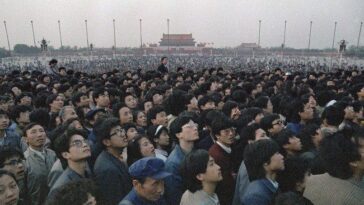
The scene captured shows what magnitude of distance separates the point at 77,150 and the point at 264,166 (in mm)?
1935

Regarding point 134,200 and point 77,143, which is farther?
point 77,143

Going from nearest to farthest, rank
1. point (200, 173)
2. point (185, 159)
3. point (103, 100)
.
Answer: point (200, 173), point (185, 159), point (103, 100)

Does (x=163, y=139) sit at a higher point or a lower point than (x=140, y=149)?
lower

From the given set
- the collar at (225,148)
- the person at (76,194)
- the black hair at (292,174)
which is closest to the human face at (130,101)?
the collar at (225,148)

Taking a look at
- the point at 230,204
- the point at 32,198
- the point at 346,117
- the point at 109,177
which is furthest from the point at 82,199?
the point at 346,117

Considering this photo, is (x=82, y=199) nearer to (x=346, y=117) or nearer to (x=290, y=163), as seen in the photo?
(x=290, y=163)

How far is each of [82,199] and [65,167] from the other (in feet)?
4.77

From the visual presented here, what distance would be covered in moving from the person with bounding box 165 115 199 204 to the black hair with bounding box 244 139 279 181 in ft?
2.80

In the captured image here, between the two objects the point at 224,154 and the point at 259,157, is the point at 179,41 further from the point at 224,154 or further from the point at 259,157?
the point at 259,157

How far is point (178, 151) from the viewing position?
12.5ft

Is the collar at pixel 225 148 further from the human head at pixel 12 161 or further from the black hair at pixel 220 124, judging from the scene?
the human head at pixel 12 161

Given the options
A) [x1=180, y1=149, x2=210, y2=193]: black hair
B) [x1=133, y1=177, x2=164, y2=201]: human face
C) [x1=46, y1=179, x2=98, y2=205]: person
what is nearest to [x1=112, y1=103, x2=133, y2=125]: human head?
[x1=180, y1=149, x2=210, y2=193]: black hair

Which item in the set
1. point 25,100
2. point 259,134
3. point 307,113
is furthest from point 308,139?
point 25,100

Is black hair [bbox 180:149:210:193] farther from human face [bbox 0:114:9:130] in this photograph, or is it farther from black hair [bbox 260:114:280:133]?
human face [bbox 0:114:9:130]
